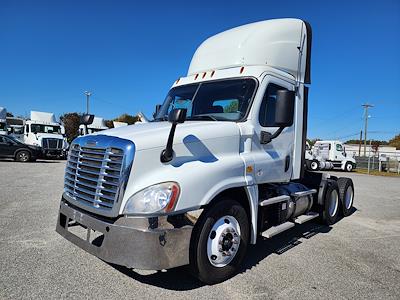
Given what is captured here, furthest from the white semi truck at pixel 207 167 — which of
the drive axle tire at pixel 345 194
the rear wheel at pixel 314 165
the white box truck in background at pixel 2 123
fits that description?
the white box truck in background at pixel 2 123

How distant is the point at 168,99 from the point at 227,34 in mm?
1635

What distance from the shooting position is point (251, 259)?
471cm

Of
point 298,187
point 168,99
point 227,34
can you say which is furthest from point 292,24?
point 298,187

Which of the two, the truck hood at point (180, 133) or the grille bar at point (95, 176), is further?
the truck hood at point (180, 133)

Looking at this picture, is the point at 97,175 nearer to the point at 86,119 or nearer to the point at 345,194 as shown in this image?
the point at 86,119

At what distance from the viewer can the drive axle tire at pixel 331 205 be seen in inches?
271

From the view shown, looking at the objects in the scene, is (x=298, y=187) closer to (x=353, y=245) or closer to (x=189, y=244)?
(x=353, y=245)

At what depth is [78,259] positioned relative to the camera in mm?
4426

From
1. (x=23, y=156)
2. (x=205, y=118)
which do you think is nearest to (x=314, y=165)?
(x=205, y=118)

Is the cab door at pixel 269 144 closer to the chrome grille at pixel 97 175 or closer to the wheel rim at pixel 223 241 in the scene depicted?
the wheel rim at pixel 223 241

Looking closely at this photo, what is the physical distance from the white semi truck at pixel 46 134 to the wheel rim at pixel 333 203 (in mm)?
21468

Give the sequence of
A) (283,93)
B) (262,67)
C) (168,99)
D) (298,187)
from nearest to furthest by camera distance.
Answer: (283,93) → (262,67) → (168,99) → (298,187)

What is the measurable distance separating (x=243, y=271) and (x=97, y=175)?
2287mm

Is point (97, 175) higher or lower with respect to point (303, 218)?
higher
